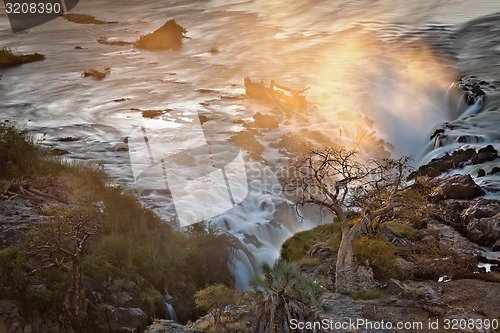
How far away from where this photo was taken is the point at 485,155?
103 feet

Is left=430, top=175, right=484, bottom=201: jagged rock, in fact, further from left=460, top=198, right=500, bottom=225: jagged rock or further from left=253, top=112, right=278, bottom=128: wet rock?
left=253, top=112, right=278, bottom=128: wet rock

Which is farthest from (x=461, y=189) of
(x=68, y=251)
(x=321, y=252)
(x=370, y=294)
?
(x=68, y=251)

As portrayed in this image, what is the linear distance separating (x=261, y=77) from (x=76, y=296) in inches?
1553

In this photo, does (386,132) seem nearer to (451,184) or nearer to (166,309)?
(451,184)

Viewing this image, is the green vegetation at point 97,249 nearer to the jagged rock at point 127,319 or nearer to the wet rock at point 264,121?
the jagged rock at point 127,319

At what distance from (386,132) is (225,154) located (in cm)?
1636

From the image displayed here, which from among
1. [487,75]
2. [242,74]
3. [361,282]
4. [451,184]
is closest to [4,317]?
[361,282]

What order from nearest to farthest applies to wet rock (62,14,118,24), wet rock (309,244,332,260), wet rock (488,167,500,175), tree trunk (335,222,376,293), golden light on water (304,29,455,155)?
tree trunk (335,222,376,293) < wet rock (309,244,332,260) < wet rock (488,167,500,175) < golden light on water (304,29,455,155) < wet rock (62,14,118,24)

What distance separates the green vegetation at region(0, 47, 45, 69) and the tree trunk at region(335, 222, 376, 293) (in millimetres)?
46272

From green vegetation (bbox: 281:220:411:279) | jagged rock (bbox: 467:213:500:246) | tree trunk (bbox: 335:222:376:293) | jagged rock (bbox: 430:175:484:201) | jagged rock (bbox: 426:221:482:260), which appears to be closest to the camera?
tree trunk (bbox: 335:222:376:293)

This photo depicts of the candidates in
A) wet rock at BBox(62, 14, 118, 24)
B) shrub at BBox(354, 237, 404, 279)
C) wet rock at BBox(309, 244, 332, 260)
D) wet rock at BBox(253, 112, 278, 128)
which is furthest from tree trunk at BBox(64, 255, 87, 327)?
wet rock at BBox(62, 14, 118, 24)

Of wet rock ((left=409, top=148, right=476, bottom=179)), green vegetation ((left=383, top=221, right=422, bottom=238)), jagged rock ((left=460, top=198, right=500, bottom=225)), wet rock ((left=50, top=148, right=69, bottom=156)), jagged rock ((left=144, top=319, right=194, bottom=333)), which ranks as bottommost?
wet rock ((left=409, top=148, right=476, bottom=179))

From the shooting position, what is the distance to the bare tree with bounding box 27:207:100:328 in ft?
46.7

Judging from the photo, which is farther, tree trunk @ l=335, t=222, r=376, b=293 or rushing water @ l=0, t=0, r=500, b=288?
rushing water @ l=0, t=0, r=500, b=288
